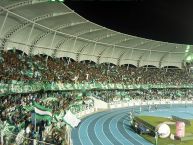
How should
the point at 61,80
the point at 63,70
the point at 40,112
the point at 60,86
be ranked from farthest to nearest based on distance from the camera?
the point at 63,70 → the point at 61,80 → the point at 60,86 → the point at 40,112

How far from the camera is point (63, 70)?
1999 inches

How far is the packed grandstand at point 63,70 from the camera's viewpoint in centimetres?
2280

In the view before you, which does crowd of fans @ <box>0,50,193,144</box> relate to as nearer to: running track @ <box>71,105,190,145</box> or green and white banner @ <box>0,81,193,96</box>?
green and white banner @ <box>0,81,193,96</box>

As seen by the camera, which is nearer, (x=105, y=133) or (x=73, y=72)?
(x=105, y=133)

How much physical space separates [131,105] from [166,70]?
19.3 meters

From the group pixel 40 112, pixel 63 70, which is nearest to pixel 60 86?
pixel 63 70

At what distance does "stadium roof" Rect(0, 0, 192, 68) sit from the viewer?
3681cm

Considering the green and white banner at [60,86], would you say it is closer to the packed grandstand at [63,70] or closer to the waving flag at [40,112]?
the packed grandstand at [63,70]

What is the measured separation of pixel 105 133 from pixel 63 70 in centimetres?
2078

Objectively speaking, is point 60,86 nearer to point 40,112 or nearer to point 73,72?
point 73,72

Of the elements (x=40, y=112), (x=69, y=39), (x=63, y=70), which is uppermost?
(x=69, y=39)

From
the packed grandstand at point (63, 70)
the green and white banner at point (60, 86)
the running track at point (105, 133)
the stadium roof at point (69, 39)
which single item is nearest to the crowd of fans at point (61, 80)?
the packed grandstand at point (63, 70)

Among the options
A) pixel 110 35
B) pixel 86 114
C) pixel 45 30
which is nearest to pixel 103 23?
pixel 110 35

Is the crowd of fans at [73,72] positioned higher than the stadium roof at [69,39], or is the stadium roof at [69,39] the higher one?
the stadium roof at [69,39]
